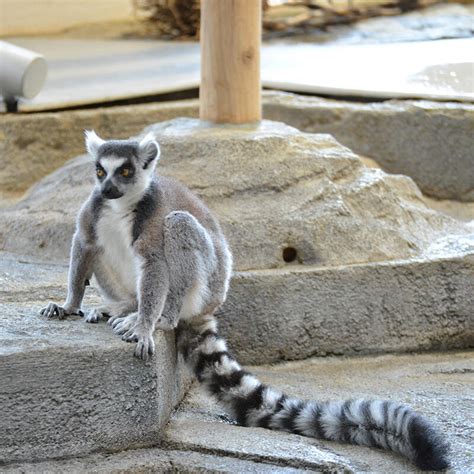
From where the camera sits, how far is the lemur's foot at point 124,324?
3424mm

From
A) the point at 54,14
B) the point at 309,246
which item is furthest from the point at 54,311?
the point at 54,14

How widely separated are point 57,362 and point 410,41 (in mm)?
5217

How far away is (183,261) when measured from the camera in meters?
3.54

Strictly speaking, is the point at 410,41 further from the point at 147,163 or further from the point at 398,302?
the point at 147,163

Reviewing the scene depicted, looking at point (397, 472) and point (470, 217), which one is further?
point (470, 217)

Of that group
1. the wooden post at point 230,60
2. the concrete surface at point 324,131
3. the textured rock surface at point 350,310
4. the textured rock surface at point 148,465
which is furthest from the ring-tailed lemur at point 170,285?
the concrete surface at point 324,131

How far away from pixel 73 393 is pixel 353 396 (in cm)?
114

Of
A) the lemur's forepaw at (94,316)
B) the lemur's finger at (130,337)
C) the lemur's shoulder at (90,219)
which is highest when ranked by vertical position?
the lemur's shoulder at (90,219)

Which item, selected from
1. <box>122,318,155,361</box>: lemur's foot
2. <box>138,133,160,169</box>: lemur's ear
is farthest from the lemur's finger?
<box>138,133,160,169</box>: lemur's ear

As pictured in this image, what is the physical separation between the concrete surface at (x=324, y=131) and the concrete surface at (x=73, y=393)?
2.81 meters

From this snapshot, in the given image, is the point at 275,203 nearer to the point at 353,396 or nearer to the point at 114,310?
the point at 353,396

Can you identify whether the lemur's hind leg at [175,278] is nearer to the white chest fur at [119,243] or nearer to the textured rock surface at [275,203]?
the white chest fur at [119,243]

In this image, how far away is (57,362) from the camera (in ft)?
10.7

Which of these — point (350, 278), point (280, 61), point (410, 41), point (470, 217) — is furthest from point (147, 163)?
point (410, 41)
